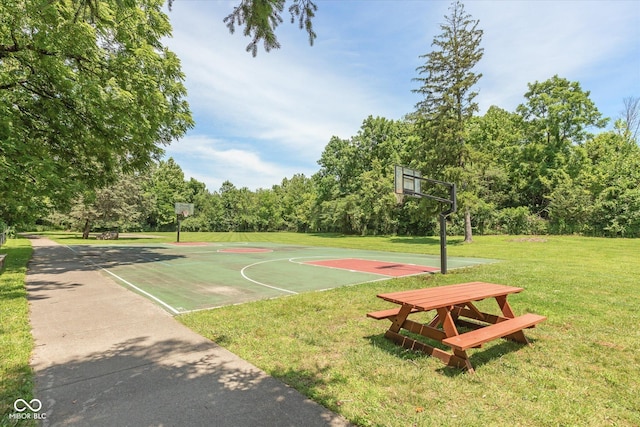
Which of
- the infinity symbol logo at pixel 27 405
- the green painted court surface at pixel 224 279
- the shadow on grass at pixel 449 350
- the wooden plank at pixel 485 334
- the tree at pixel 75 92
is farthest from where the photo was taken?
the tree at pixel 75 92

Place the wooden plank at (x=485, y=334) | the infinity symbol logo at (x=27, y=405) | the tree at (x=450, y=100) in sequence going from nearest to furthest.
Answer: the infinity symbol logo at (x=27, y=405) < the wooden plank at (x=485, y=334) < the tree at (x=450, y=100)

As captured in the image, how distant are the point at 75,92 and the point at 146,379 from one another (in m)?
11.9

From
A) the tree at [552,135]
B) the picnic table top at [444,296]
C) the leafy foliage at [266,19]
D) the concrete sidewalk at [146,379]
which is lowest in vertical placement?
the concrete sidewalk at [146,379]

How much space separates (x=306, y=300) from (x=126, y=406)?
479 cm

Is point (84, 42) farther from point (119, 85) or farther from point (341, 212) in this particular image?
point (341, 212)

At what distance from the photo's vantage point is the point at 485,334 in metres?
4.14

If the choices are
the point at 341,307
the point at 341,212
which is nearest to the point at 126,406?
the point at 341,307

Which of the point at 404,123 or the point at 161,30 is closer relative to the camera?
the point at 161,30

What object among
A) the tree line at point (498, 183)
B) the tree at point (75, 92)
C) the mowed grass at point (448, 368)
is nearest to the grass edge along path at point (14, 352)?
the mowed grass at point (448, 368)

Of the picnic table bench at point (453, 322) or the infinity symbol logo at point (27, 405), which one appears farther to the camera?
the picnic table bench at point (453, 322)

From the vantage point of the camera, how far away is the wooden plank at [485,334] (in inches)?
150

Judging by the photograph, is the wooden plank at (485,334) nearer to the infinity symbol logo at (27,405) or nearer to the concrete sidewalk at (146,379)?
the concrete sidewalk at (146,379)

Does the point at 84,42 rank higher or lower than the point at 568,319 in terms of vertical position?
higher

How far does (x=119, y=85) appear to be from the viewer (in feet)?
41.8
